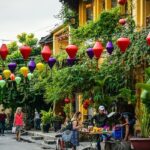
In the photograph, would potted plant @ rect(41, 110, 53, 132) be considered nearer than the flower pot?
No

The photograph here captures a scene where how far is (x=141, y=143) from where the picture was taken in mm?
16344

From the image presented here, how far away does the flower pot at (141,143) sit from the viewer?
641 inches

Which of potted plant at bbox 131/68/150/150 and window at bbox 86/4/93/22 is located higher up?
window at bbox 86/4/93/22

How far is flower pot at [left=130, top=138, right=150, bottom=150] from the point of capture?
16.3 m

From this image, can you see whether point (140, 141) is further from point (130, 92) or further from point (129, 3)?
point (129, 3)

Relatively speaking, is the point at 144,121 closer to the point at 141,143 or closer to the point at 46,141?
the point at 141,143

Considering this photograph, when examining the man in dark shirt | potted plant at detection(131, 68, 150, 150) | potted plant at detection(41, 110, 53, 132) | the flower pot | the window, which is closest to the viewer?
potted plant at detection(131, 68, 150, 150)

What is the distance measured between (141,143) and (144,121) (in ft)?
4.48

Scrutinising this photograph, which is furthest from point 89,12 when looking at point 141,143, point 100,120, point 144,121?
point 141,143

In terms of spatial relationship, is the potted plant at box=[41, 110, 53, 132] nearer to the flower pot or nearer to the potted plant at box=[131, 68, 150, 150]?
the potted plant at box=[131, 68, 150, 150]

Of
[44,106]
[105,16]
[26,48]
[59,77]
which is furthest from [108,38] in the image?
[44,106]

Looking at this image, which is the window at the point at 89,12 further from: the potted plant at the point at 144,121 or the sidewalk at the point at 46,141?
the potted plant at the point at 144,121

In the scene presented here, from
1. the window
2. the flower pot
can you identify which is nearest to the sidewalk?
the flower pot

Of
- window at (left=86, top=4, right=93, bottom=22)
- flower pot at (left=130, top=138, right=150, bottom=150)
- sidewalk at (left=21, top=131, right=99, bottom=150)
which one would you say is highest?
window at (left=86, top=4, right=93, bottom=22)
